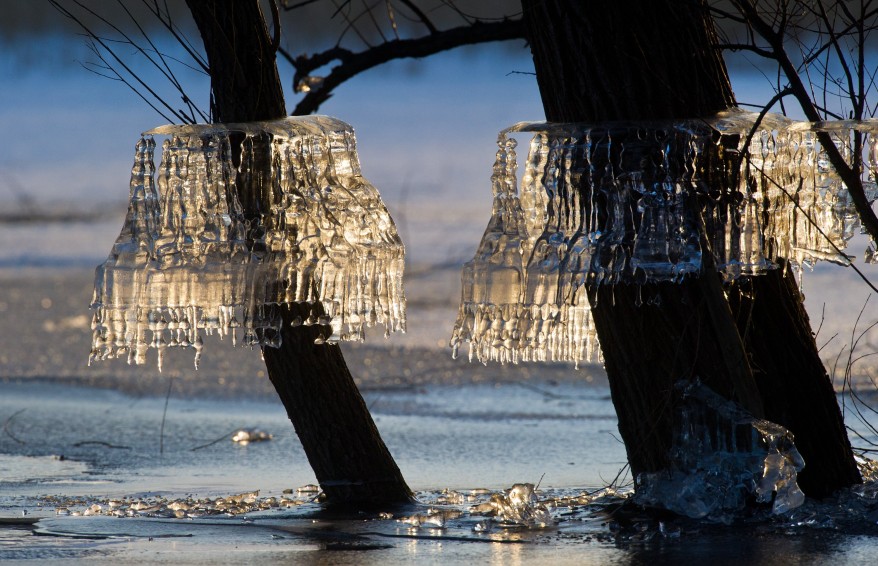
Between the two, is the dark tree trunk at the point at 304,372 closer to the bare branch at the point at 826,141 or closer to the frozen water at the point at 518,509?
the frozen water at the point at 518,509

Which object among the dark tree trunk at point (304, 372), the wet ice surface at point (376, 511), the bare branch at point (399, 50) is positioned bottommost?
the wet ice surface at point (376, 511)

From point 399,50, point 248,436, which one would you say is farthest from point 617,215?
point 248,436

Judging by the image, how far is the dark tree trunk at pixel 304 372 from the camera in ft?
14.8

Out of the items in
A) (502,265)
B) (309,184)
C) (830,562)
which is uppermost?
(309,184)

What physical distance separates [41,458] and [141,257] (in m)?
1.91

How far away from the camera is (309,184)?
4.48m

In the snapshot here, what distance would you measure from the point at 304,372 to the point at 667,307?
1.42 metres

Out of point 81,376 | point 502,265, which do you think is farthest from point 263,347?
point 81,376

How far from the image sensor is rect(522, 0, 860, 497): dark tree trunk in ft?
13.1

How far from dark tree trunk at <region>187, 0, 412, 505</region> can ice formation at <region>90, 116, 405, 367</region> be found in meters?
0.16

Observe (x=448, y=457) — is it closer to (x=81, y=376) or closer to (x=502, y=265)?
(x=502, y=265)

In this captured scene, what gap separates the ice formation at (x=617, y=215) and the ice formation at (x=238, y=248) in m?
0.50

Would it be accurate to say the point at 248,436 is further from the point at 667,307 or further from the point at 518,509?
the point at 667,307

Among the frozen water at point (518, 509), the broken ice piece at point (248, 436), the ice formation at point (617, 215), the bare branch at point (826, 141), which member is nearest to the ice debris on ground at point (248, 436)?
the broken ice piece at point (248, 436)
